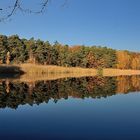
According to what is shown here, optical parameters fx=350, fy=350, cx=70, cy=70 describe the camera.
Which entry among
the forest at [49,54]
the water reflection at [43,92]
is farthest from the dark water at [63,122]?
the forest at [49,54]

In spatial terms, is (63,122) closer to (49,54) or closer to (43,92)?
(43,92)

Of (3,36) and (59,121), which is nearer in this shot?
(59,121)

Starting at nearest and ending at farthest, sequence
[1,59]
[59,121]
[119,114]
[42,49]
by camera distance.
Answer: [59,121] → [119,114] → [1,59] → [42,49]

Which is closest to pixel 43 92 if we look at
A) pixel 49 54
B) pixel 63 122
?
pixel 63 122

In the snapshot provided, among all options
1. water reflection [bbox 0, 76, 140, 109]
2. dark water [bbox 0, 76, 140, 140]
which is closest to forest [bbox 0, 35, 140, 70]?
water reflection [bbox 0, 76, 140, 109]

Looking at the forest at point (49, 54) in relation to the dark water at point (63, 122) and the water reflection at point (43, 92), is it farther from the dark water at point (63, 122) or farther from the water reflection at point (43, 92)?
the dark water at point (63, 122)

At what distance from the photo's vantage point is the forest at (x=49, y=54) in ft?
290

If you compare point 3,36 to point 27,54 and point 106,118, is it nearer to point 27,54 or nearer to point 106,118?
point 27,54

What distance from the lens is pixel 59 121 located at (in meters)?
15.3

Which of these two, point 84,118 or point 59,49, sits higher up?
point 59,49

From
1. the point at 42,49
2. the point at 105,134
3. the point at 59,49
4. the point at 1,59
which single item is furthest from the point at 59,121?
the point at 59,49

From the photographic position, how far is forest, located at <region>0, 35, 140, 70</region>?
3482 inches

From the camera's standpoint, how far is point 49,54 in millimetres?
99250

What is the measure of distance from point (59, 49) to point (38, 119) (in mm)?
90893
